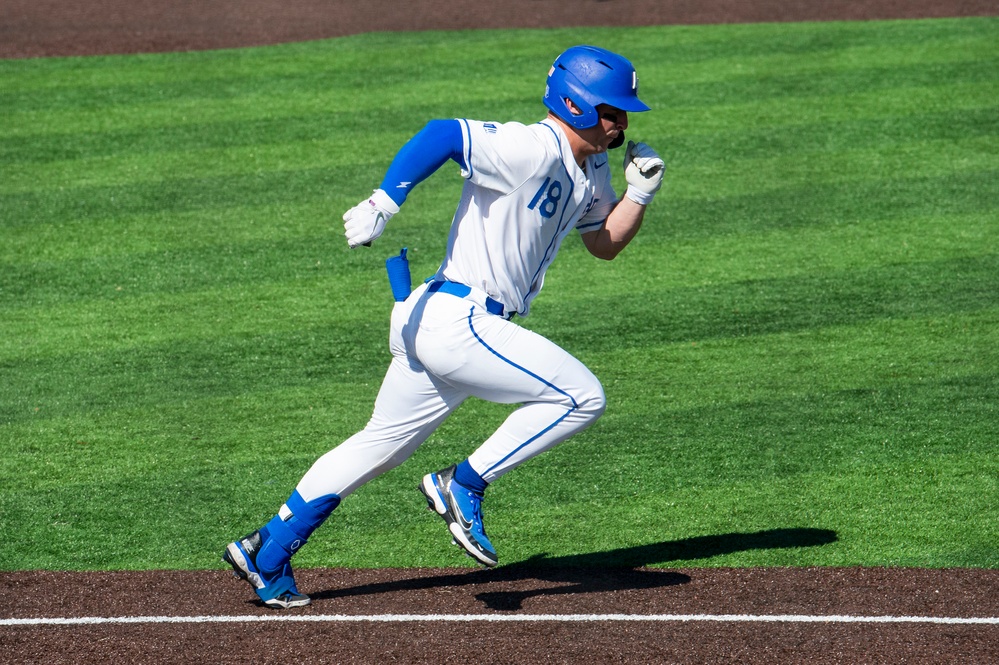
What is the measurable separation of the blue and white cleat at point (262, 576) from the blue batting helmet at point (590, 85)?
2.10 meters

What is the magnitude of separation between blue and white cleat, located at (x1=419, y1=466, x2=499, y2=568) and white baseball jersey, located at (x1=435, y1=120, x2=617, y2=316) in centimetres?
74

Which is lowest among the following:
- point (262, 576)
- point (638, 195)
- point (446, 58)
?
point (262, 576)

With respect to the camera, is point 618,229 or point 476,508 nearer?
point 476,508

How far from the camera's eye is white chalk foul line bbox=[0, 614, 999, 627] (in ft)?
15.9

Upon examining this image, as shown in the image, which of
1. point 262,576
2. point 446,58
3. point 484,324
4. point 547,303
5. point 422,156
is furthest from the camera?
point 446,58

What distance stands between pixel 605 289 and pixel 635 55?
5.45 metres

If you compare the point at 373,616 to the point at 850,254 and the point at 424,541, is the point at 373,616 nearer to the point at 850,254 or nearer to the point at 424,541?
the point at 424,541

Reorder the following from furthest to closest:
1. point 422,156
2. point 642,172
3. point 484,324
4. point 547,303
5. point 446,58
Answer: point 446,58 < point 547,303 < point 642,172 < point 484,324 < point 422,156

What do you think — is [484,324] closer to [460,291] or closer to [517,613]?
[460,291]

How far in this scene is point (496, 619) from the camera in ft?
16.1

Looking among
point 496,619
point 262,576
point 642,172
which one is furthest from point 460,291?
point 262,576

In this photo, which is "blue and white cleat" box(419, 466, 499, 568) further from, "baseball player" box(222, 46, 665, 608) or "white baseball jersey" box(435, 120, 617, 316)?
"white baseball jersey" box(435, 120, 617, 316)

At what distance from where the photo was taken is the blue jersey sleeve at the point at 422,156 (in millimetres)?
4586

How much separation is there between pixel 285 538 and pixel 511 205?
1.61 m
